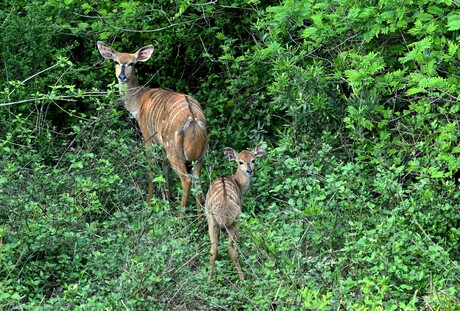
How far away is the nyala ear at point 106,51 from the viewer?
9023 millimetres

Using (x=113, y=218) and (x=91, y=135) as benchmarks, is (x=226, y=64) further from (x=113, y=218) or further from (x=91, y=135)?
(x=113, y=218)

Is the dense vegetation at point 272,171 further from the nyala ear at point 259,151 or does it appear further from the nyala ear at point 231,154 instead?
the nyala ear at point 231,154

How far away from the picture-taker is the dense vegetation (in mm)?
5984

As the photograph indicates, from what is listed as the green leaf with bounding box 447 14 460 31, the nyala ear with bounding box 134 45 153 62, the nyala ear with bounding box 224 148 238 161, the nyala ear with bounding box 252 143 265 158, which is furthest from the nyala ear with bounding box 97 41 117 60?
the green leaf with bounding box 447 14 460 31

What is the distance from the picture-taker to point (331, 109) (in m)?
7.92

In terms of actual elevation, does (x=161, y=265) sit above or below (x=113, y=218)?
above

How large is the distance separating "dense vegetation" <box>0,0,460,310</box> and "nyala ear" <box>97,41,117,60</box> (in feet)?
0.80

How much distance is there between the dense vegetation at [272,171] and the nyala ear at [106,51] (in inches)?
9.7

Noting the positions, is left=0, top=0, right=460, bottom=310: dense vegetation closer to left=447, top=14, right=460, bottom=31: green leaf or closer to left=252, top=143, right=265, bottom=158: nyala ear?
left=447, top=14, right=460, bottom=31: green leaf

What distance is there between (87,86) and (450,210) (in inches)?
172

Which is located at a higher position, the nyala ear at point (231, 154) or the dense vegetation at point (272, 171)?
the dense vegetation at point (272, 171)

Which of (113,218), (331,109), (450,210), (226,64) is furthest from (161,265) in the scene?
(226,64)

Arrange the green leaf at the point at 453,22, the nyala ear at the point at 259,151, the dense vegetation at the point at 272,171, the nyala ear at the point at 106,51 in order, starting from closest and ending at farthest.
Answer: the dense vegetation at the point at 272,171
the green leaf at the point at 453,22
the nyala ear at the point at 259,151
the nyala ear at the point at 106,51

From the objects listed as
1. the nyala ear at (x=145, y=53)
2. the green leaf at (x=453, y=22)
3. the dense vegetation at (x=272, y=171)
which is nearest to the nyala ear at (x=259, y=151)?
the dense vegetation at (x=272, y=171)
